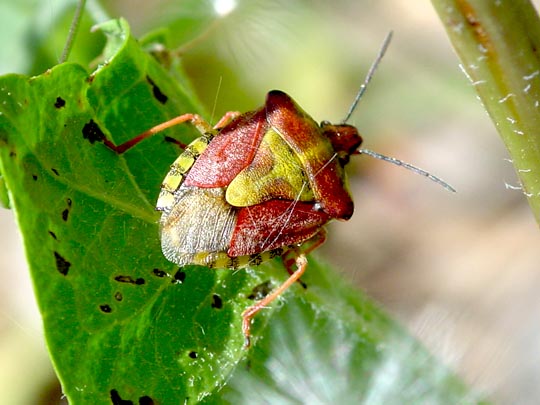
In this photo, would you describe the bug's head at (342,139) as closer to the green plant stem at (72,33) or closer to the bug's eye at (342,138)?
the bug's eye at (342,138)

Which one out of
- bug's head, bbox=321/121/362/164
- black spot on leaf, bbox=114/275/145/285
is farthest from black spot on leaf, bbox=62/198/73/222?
bug's head, bbox=321/121/362/164

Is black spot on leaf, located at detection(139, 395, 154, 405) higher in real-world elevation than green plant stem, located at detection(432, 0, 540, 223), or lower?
lower

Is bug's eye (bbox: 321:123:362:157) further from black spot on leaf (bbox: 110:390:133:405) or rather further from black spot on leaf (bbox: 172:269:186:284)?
black spot on leaf (bbox: 110:390:133:405)

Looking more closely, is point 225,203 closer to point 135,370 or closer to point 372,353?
point 135,370

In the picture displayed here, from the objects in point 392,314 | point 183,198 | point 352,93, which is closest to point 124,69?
point 183,198

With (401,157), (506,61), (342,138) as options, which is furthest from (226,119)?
(401,157)

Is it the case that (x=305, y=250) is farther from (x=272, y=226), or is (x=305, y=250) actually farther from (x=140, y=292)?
(x=140, y=292)

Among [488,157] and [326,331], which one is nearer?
[326,331]
